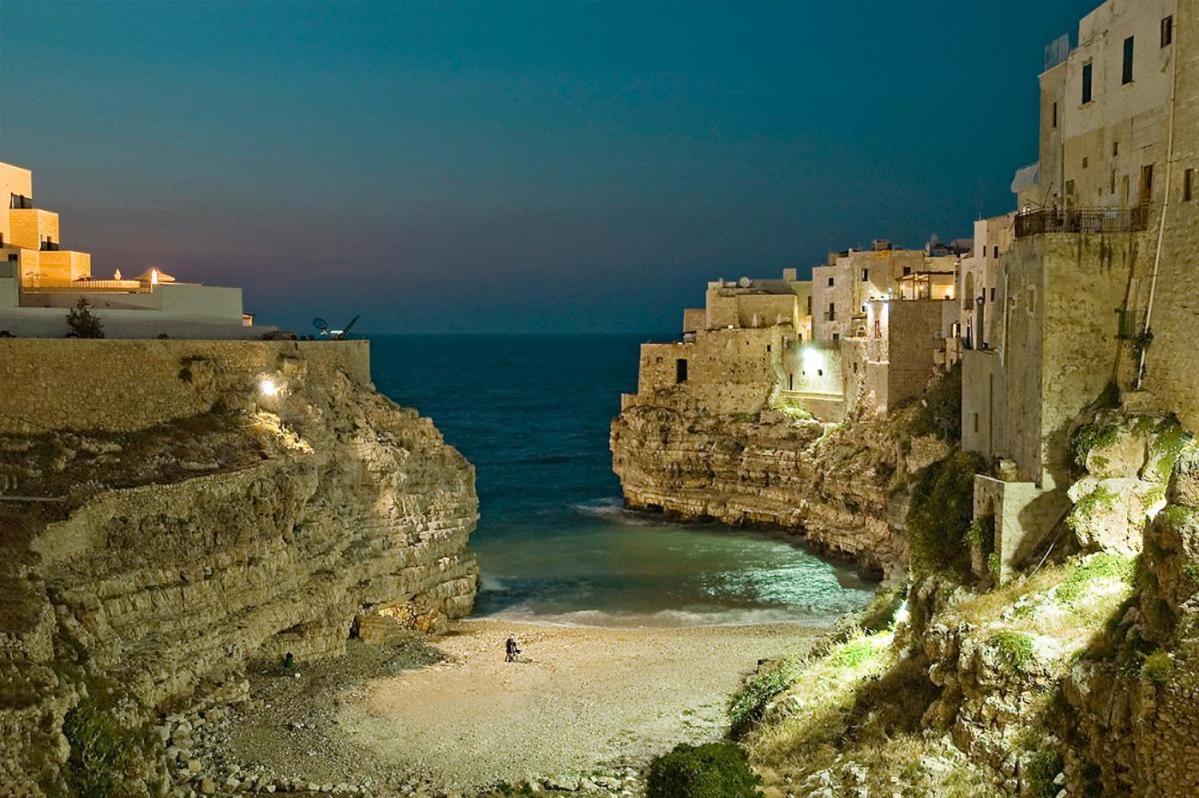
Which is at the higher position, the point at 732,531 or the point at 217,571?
the point at 217,571

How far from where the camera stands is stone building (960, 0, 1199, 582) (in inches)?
828

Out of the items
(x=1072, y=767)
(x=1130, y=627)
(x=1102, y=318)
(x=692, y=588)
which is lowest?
(x=692, y=588)

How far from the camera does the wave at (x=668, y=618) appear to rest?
120 feet

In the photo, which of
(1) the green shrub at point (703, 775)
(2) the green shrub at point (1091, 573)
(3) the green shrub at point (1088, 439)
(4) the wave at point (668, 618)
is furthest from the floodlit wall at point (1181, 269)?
(4) the wave at point (668, 618)

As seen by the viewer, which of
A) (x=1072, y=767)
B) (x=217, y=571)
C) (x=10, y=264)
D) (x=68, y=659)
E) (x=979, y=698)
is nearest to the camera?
(x=1072, y=767)

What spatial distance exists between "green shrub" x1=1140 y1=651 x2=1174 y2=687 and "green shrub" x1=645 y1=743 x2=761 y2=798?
6.68 meters

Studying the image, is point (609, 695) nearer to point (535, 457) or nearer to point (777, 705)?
point (777, 705)

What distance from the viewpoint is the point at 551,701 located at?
27438mm

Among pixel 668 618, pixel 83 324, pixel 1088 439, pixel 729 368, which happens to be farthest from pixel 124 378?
pixel 729 368

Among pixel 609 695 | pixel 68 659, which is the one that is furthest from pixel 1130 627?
pixel 68 659

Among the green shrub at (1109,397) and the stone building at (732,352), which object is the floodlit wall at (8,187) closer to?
the stone building at (732,352)

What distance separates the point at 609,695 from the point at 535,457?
192ft

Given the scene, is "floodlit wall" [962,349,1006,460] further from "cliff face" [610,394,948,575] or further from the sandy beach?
"cliff face" [610,394,948,575]

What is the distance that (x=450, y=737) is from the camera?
2498cm
